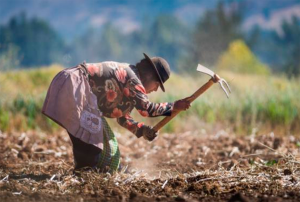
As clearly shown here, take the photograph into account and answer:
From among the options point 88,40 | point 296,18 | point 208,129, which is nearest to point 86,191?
point 208,129

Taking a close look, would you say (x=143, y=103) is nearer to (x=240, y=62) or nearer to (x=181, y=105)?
(x=181, y=105)

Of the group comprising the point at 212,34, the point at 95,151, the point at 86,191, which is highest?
the point at 212,34

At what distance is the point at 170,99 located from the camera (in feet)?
32.6

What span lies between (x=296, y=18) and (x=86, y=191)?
59.5m

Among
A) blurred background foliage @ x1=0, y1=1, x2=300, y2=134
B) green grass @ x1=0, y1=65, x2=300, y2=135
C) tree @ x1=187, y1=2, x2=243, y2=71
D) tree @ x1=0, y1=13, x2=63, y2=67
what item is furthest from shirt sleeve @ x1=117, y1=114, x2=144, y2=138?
tree @ x1=0, y1=13, x2=63, y2=67

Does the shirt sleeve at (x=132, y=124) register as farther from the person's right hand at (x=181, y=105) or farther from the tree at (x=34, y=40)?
the tree at (x=34, y=40)

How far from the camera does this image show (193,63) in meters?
44.9

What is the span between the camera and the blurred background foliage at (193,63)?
346 inches

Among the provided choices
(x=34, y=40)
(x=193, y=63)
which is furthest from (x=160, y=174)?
(x=34, y=40)

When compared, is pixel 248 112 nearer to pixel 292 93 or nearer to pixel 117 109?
pixel 292 93

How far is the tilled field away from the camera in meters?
3.67

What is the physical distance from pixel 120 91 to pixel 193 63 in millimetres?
40971

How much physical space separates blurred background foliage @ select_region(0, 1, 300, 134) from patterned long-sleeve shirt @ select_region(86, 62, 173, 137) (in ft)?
5.76

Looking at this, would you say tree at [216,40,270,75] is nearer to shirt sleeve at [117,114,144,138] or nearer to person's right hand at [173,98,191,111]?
shirt sleeve at [117,114,144,138]
